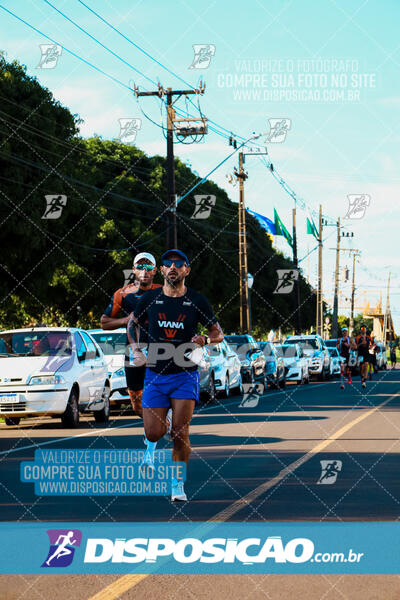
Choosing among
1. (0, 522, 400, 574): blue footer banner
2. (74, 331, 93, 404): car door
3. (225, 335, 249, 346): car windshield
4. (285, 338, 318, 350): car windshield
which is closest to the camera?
(0, 522, 400, 574): blue footer banner

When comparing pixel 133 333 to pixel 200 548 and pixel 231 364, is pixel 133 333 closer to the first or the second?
pixel 200 548

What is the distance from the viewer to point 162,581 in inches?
250

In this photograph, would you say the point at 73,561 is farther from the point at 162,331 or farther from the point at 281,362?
the point at 281,362

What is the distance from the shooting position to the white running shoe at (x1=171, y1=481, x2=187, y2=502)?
9.16 meters

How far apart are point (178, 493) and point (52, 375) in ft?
27.8

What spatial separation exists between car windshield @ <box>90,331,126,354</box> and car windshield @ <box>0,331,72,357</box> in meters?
4.81

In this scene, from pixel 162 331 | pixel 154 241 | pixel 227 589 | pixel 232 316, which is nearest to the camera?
pixel 227 589

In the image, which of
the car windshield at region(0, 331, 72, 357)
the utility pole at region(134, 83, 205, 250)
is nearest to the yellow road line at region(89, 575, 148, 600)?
the car windshield at region(0, 331, 72, 357)

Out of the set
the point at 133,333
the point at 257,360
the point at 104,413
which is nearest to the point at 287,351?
the point at 257,360

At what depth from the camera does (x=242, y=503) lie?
916 cm

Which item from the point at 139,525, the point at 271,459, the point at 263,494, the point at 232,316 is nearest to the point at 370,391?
the point at 271,459

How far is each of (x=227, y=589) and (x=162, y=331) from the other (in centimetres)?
342

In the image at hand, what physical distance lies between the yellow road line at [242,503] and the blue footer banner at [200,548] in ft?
0.84

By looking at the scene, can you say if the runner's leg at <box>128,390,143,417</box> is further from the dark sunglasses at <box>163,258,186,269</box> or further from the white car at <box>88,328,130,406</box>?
the white car at <box>88,328,130,406</box>
